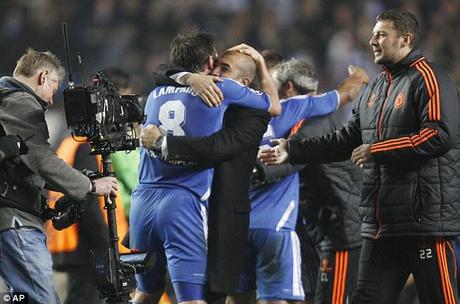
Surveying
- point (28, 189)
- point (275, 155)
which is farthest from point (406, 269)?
point (28, 189)

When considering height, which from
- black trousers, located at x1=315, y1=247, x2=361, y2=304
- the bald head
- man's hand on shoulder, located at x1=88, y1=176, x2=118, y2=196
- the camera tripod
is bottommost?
black trousers, located at x1=315, y1=247, x2=361, y2=304

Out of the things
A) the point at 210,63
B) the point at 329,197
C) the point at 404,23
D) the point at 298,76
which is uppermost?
the point at 404,23

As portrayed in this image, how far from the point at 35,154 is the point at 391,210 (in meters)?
1.76

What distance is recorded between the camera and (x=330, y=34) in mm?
10875

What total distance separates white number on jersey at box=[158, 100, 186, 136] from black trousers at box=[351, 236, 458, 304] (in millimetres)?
1119

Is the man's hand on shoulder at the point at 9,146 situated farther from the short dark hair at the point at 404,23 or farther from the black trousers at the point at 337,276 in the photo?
the black trousers at the point at 337,276

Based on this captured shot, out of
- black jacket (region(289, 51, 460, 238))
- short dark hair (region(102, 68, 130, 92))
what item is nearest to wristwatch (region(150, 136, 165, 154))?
black jacket (region(289, 51, 460, 238))

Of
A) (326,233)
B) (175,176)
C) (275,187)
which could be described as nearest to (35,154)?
(175,176)

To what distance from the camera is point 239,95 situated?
18.1 ft

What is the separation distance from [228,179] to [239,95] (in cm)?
43

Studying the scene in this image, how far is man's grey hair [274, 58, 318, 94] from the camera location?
6891mm

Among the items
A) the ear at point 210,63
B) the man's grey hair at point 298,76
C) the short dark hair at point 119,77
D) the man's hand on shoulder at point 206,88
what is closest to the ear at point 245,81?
the ear at point 210,63

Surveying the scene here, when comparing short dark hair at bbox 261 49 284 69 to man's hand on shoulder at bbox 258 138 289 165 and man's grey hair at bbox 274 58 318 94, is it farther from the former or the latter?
man's hand on shoulder at bbox 258 138 289 165

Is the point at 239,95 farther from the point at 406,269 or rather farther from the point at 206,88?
the point at 406,269
